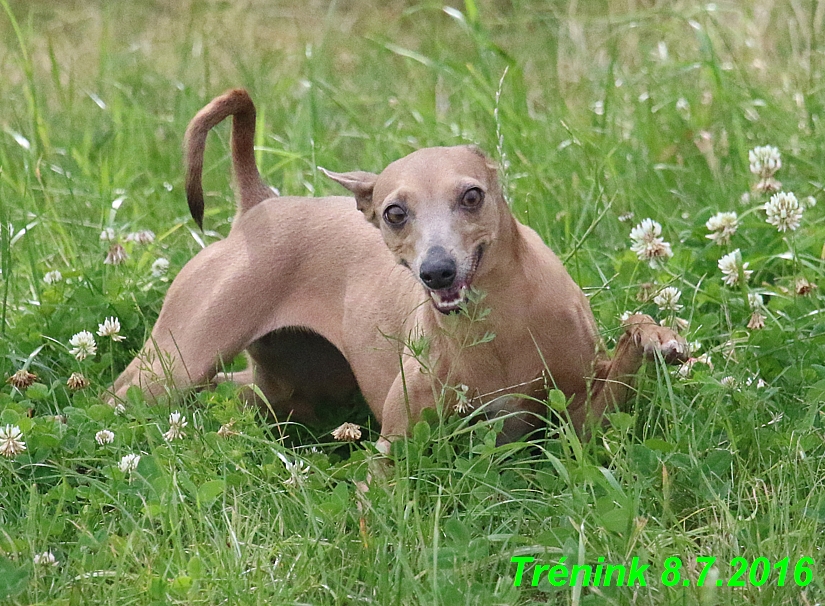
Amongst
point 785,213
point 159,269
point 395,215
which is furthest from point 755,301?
point 159,269

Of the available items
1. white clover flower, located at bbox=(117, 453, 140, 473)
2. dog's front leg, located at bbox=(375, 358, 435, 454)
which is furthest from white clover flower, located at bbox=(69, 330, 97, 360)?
dog's front leg, located at bbox=(375, 358, 435, 454)

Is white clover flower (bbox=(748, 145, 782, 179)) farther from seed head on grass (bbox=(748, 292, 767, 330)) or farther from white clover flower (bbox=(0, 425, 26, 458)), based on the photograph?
white clover flower (bbox=(0, 425, 26, 458))

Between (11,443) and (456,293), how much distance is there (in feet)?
3.51

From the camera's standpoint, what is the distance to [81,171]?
464 centimetres

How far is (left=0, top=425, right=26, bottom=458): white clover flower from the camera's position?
2748 millimetres

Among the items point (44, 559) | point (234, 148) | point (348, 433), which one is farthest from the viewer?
point (234, 148)

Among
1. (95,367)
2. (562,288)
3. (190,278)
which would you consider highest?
(562,288)

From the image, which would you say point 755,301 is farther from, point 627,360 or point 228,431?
point 228,431

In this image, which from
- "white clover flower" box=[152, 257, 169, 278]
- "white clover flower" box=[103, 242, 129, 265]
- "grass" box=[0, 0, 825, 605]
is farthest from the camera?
"white clover flower" box=[152, 257, 169, 278]

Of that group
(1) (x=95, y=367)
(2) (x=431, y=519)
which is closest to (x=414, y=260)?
(2) (x=431, y=519)

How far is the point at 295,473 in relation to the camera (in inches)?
99.3

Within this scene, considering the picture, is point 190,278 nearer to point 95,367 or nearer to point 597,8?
point 95,367

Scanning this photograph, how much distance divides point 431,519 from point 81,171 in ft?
9.14

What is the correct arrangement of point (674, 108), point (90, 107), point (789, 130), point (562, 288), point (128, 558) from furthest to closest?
point (90, 107) → point (674, 108) → point (789, 130) → point (562, 288) → point (128, 558)
